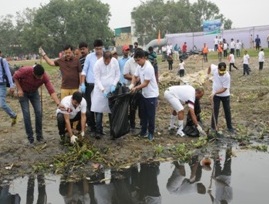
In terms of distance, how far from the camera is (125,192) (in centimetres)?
493

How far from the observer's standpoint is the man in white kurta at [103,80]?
22.6ft

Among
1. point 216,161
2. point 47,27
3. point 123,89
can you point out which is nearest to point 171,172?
point 216,161

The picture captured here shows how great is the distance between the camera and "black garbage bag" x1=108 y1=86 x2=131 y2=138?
6734mm

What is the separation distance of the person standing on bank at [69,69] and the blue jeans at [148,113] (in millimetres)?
1353

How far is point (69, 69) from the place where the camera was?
A: 23.2 feet

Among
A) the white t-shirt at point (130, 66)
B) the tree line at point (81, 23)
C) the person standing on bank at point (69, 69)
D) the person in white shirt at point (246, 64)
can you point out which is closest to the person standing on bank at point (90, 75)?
the person standing on bank at point (69, 69)

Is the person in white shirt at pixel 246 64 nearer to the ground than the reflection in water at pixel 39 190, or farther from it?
farther from it

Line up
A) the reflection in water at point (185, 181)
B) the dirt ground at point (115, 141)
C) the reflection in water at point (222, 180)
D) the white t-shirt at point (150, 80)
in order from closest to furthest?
the reflection in water at point (222, 180)
the reflection in water at point (185, 181)
the dirt ground at point (115, 141)
the white t-shirt at point (150, 80)

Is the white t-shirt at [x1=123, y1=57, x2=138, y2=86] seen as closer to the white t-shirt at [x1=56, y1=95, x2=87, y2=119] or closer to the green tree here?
the white t-shirt at [x1=56, y1=95, x2=87, y2=119]

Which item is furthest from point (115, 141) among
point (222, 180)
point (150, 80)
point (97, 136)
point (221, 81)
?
point (221, 81)

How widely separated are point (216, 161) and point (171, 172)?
907 mm

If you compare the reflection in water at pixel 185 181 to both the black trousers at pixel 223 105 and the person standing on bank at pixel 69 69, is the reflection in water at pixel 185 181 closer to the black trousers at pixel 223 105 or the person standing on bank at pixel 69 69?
the black trousers at pixel 223 105

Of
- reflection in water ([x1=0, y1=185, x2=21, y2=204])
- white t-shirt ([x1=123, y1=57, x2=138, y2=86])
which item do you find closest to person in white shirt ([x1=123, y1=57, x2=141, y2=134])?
white t-shirt ([x1=123, y1=57, x2=138, y2=86])

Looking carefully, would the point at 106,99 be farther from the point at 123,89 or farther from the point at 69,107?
the point at 69,107
